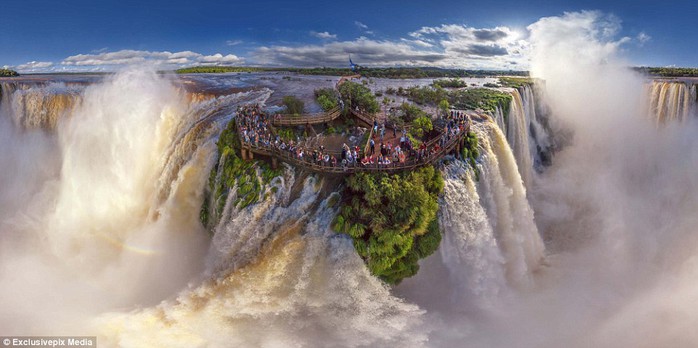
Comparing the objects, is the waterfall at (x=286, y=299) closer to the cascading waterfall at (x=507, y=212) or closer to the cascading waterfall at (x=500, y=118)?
the cascading waterfall at (x=507, y=212)

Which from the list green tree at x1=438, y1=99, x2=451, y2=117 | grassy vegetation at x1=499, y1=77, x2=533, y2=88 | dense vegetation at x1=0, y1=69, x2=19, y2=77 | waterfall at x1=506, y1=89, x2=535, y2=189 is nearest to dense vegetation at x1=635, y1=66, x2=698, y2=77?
grassy vegetation at x1=499, y1=77, x2=533, y2=88

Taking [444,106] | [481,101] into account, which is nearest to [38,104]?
[444,106]

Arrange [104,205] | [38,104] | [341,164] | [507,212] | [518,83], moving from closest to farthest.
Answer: [341,164]
[507,212]
[104,205]
[38,104]
[518,83]

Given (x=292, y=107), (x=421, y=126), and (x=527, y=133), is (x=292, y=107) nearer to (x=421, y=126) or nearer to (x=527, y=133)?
(x=421, y=126)

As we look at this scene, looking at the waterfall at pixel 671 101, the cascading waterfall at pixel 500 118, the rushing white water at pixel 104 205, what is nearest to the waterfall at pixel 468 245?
the rushing white water at pixel 104 205

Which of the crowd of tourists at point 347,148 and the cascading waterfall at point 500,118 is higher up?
the cascading waterfall at point 500,118

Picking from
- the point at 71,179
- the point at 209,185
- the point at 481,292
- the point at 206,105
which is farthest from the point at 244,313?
the point at 71,179
